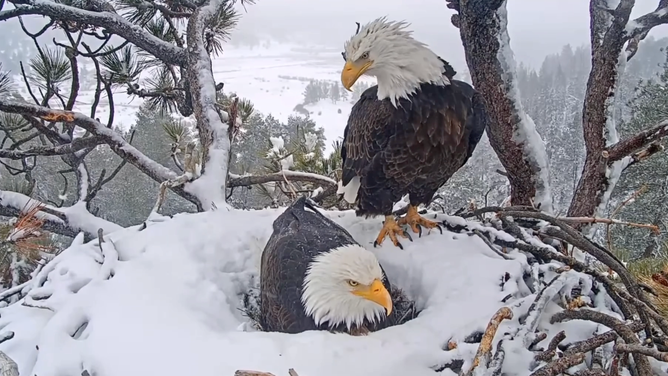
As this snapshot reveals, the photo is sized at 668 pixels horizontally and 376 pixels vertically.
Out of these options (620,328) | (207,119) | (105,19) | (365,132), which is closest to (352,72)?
(365,132)

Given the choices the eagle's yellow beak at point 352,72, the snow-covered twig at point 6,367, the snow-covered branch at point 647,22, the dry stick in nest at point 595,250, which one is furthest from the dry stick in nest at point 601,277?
the snow-covered twig at point 6,367

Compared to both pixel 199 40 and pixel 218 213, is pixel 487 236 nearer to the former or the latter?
pixel 218 213

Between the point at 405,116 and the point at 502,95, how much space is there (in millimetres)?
569

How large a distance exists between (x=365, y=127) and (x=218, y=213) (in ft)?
2.42

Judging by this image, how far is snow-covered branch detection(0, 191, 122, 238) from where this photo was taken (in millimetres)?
2785

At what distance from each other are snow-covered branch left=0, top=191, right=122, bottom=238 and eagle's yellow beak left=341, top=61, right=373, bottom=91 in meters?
1.60

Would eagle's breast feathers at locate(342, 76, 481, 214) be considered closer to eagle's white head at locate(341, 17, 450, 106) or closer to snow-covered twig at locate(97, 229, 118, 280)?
eagle's white head at locate(341, 17, 450, 106)

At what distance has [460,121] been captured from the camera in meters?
2.07

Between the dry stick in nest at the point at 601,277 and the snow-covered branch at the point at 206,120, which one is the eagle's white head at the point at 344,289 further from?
the snow-covered branch at the point at 206,120

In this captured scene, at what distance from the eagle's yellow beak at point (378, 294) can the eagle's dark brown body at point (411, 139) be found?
0.64 meters


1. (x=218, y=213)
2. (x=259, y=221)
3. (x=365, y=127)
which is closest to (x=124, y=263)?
(x=218, y=213)

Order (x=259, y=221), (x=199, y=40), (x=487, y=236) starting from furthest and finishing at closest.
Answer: (x=199, y=40) → (x=259, y=221) → (x=487, y=236)

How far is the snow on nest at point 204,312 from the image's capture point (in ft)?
4.17

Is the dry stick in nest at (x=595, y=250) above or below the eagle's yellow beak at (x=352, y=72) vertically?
below
